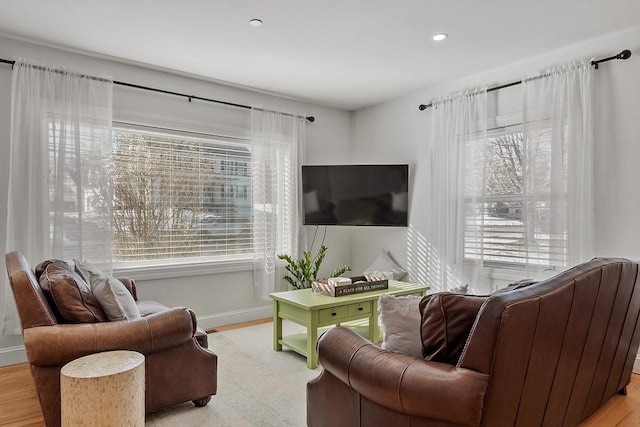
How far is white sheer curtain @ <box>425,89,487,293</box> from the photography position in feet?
13.4

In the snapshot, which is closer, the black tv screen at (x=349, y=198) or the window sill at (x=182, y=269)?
the window sill at (x=182, y=269)

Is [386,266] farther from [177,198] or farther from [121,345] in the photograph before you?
[121,345]

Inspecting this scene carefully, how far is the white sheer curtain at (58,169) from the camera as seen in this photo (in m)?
3.31

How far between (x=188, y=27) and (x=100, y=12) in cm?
58

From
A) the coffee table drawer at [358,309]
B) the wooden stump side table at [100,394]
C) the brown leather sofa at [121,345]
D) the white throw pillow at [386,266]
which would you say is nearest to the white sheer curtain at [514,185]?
the white throw pillow at [386,266]

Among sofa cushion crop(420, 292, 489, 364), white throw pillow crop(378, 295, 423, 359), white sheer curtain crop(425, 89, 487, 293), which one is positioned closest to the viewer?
sofa cushion crop(420, 292, 489, 364)

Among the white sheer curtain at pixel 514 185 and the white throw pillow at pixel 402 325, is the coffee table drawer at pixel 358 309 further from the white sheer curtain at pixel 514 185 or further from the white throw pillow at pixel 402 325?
the white throw pillow at pixel 402 325

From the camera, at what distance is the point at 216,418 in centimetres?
240

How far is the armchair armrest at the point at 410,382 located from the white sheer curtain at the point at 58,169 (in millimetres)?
2664

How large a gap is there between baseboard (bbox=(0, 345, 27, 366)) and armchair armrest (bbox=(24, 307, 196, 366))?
1689mm

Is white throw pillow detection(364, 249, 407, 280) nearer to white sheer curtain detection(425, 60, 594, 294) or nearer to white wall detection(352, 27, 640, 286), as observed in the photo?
white sheer curtain detection(425, 60, 594, 294)

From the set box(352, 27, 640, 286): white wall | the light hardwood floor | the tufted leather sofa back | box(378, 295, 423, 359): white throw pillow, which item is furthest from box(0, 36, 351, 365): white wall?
the tufted leather sofa back

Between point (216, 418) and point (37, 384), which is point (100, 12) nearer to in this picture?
point (37, 384)

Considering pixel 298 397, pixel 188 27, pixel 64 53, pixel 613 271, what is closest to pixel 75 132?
pixel 64 53
